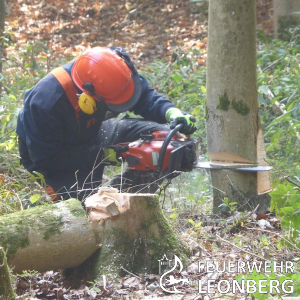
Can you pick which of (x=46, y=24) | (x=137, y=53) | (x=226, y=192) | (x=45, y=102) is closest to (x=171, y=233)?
(x=226, y=192)

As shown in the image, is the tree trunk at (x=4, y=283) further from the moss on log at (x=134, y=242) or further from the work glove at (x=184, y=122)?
the work glove at (x=184, y=122)

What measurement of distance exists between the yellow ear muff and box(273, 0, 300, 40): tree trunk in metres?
6.53

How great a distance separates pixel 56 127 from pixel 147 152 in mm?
906

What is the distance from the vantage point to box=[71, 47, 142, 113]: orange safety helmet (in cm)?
483

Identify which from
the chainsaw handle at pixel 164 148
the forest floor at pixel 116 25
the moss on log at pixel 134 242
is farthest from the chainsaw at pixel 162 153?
the forest floor at pixel 116 25

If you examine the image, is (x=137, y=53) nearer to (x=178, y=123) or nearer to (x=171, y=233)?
(x=178, y=123)

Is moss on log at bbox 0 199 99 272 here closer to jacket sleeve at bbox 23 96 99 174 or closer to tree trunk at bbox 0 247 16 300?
tree trunk at bbox 0 247 16 300

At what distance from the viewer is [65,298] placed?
9.64 ft

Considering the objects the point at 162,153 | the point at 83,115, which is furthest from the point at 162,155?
the point at 83,115

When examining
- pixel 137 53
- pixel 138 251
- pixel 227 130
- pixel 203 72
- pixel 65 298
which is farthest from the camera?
pixel 137 53

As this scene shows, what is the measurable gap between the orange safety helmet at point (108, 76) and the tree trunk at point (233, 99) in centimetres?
86

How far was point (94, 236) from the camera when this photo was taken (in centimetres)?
328

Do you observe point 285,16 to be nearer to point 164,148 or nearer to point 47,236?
point 164,148

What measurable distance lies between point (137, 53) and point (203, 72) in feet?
16.1
